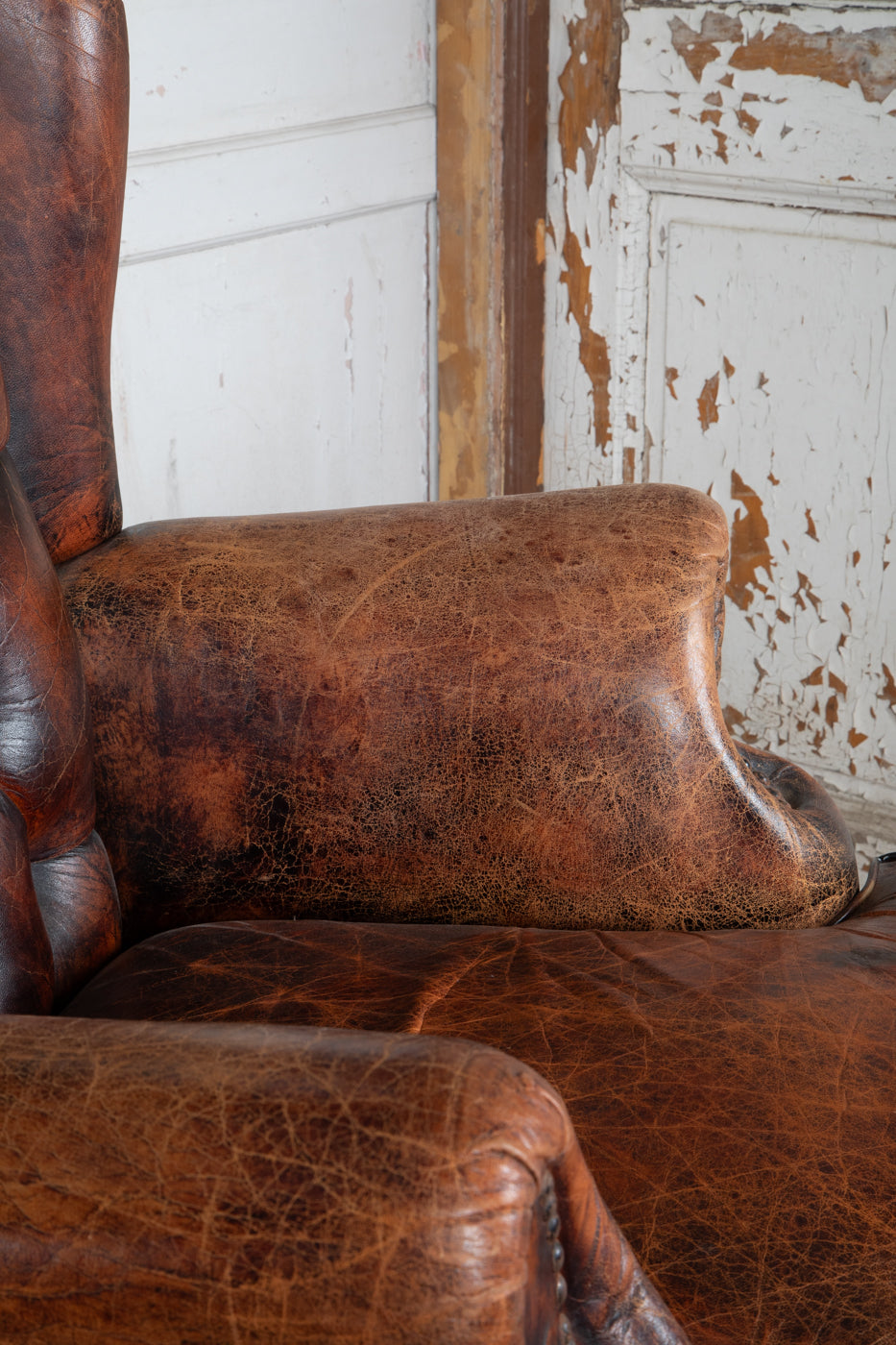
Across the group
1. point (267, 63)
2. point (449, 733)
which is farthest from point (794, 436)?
point (449, 733)

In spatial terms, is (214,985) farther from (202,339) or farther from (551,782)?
(202,339)

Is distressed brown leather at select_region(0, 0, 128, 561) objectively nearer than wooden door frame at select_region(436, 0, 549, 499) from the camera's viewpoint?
Yes

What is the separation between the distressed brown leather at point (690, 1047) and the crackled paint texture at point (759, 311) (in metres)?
0.88

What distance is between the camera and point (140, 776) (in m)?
0.88

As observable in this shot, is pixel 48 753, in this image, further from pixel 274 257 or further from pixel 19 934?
pixel 274 257

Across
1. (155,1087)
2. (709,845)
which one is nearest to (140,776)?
(709,845)

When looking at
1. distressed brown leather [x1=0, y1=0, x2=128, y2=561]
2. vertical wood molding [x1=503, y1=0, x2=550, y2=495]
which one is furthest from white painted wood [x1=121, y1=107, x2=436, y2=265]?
distressed brown leather [x1=0, y1=0, x2=128, y2=561]

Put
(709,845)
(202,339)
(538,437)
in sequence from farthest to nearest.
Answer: (538,437) < (202,339) < (709,845)

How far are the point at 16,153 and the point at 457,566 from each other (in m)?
0.39

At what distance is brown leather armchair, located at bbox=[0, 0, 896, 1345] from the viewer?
62 centimetres

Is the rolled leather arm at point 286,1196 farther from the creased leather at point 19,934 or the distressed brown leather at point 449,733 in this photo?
the distressed brown leather at point 449,733

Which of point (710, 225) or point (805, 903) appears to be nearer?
point (805, 903)

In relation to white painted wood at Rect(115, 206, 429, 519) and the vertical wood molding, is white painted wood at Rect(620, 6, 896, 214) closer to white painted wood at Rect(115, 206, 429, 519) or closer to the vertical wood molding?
the vertical wood molding

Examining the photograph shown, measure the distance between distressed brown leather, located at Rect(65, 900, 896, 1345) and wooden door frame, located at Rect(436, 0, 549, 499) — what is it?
3.88ft
